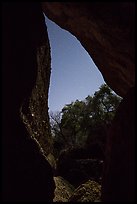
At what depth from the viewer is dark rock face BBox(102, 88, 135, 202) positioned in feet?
22.9

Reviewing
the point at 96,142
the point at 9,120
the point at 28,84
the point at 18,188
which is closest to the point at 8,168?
the point at 18,188

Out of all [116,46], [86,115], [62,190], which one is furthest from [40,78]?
[86,115]

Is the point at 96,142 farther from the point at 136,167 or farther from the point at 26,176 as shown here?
the point at 136,167

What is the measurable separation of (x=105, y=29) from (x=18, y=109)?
12.0 ft

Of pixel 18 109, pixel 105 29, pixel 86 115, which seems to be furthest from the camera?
pixel 86 115

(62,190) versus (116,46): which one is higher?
(116,46)

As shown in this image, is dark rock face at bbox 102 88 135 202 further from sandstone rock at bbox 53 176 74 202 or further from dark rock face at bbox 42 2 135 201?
sandstone rock at bbox 53 176 74 202

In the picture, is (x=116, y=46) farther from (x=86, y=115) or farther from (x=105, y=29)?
(x=86, y=115)

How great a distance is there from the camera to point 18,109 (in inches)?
392

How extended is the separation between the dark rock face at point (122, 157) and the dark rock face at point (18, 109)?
262 cm

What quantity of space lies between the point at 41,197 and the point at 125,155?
3.66 m

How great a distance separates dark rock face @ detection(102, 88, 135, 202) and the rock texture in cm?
130

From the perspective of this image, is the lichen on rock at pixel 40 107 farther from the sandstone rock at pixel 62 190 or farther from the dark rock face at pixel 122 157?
the dark rock face at pixel 122 157

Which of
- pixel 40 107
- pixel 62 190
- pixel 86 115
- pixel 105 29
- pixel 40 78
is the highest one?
pixel 86 115
